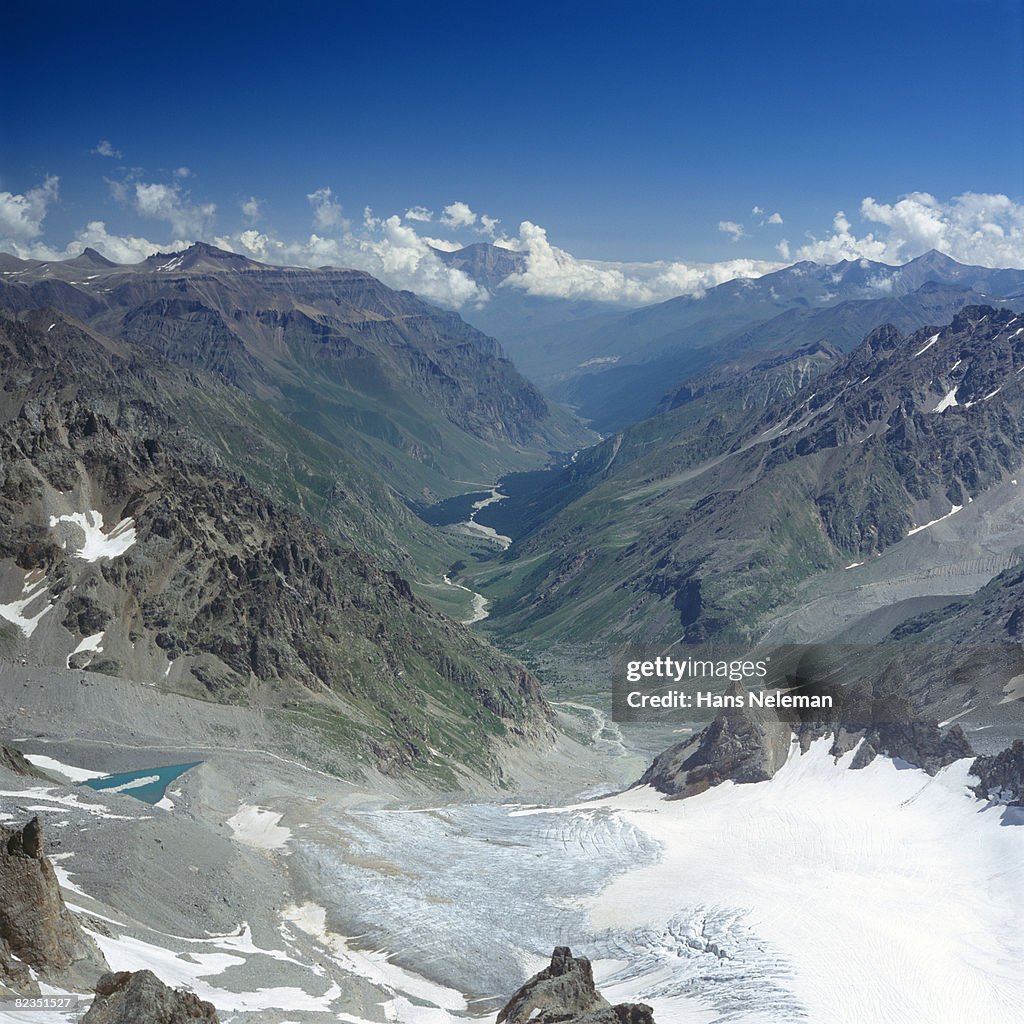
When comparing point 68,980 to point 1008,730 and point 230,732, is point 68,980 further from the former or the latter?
point 1008,730

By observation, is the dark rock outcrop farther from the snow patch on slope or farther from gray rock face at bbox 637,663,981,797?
the snow patch on slope

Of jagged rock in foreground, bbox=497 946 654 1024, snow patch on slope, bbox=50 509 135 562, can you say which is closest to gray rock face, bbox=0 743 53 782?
jagged rock in foreground, bbox=497 946 654 1024

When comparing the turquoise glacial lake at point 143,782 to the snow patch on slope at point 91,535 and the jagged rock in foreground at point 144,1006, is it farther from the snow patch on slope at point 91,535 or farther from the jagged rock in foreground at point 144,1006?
the jagged rock in foreground at point 144,1006

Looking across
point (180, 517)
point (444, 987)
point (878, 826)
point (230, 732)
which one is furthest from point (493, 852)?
point (180, 517)

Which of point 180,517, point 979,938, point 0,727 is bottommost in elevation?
point 979,938

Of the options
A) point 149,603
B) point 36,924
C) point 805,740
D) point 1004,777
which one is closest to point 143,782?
point 149,603

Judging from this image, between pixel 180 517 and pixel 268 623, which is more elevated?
pixel 180 517

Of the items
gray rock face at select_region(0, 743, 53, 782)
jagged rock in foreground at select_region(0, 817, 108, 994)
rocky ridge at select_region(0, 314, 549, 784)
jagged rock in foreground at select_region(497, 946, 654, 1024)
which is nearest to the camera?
jagged rock in foreground at select_region(0, 817, 108, 994)
